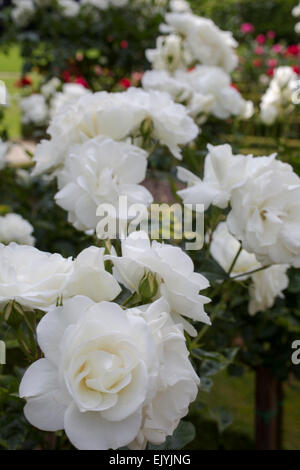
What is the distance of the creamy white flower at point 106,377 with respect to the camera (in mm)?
499

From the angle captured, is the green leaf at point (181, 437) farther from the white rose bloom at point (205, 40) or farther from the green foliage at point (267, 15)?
the green foliage at point (267, 15)

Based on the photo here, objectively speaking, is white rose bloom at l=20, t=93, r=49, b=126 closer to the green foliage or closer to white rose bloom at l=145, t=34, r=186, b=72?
white rose bloom at l=145, t=34, r=186, b=72

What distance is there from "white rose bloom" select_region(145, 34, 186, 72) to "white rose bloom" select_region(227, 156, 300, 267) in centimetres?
111

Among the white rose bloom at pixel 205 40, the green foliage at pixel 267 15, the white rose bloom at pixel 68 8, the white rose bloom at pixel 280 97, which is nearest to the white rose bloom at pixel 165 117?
the white rose bloom at pixel 205 40

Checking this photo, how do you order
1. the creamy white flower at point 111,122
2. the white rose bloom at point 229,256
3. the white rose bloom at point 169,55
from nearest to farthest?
the creamy white flower at point 111,122 < the white rose bloom at point 229,256 < the white rose bloom at point 169,55

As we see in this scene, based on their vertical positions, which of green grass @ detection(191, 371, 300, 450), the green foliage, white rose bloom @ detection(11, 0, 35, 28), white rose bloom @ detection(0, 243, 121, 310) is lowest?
the green foliage

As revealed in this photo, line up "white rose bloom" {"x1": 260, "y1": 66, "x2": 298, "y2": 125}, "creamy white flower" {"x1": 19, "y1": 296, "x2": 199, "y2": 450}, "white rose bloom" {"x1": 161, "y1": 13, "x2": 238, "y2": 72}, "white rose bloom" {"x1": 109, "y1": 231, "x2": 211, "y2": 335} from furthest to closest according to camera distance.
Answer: "white rose bloom" {"x1": 260, "y1": 66, "x2": 298, "y2": 125}
"white rose bloom" {"x1": 161, "y1": 13, "x2": 238, "y2": 72}
"white rose bloom" {"x1": 109, "y1": 231, "x2": 211, "y2": 335}
"creamy white flower" {"x1": 19, "y1": 296, "x2": 199, "y2": 450}

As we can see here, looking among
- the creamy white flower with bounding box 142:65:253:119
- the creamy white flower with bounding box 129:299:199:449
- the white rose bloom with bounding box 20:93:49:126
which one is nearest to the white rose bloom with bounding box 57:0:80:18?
the white rose bloom with bounding box 20:93:49:126

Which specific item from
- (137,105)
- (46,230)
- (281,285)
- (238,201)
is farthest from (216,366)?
(46,230)

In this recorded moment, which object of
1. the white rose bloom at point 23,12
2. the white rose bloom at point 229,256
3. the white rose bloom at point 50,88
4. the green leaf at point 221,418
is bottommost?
the green leaf at point 221,418

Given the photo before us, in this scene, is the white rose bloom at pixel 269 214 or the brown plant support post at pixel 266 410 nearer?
the white rose bloom at pixel 269 214

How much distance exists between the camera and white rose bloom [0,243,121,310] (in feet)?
1.94

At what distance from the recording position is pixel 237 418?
2420 millimetres

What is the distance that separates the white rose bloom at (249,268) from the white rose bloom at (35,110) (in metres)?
1.97
